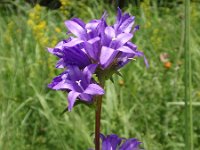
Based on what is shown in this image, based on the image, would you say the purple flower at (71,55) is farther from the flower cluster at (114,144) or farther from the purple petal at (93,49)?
the flower cluster at (114,144)

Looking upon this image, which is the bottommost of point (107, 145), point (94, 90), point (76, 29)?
point (107, 145)

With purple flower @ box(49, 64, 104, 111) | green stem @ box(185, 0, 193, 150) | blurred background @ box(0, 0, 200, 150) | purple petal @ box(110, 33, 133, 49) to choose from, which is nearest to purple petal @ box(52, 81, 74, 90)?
purple flower @ box(49, 64, 104, 111)

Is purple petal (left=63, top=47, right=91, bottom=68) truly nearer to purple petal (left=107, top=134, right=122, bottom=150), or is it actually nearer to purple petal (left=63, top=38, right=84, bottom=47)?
purple petal (left=63, top=38, right=84, bottom=47)

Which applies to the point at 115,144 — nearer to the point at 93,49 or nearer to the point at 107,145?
the point at 107,145

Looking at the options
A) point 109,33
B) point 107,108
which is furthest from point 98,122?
point 107,108

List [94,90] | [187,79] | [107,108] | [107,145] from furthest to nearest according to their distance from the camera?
[107,108] < [107,145] < [94,90] < [187,79]

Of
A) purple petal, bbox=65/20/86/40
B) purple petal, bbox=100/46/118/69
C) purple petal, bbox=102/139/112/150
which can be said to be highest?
purple petal, bbox=65/20/86/40

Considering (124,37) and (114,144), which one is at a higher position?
(124,37)
